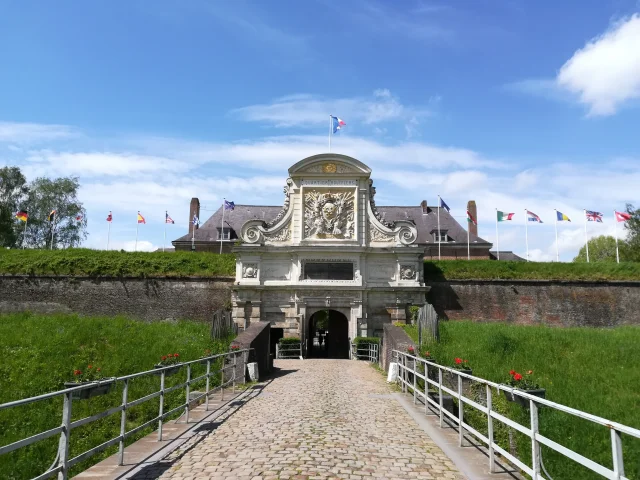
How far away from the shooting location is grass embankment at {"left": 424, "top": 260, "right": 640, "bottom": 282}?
2848cm

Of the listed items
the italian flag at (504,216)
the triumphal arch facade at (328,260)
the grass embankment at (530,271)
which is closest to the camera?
the triumphal arch facade at (328,260)

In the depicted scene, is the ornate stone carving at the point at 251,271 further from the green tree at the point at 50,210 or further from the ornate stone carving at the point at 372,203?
the green tree at the point at 50,210

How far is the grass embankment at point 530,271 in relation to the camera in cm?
2848

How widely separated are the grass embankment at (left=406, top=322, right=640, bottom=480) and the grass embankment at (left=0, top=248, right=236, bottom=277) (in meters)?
13.3

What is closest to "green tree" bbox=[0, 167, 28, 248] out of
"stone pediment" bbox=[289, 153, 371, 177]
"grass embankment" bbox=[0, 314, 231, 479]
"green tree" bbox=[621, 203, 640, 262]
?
"grass embankment" bbox=[0, 314, 231, 479]

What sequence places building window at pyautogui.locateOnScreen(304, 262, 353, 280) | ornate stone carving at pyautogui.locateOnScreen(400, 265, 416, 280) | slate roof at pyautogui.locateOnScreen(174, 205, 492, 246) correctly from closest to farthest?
building window at pyautogui.locateOnScreen(304, 262, 353, 280) → ornate stone carving at pyautogui.locateOnScreen(400, 265, 416, 280) → slate roof at pyautogui.locateOnScreen(174, 205, 492, 246)

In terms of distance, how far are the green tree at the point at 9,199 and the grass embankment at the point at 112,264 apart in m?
17.3

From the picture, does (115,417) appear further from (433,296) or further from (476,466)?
(433,296)

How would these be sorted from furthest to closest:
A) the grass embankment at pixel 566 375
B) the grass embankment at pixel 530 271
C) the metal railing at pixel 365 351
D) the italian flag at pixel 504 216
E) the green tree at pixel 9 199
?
1. the green tree at pixel 9 199
2. the italian flag at pixel 504 216
3. the grass embankment at pixel 530 271
4. the metal railing at pixel 365 351
5. the grass embankment at pixel 566 375

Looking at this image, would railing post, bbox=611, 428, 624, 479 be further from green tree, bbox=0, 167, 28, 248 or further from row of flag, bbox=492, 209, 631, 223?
green tree, bbox=0, 167, 28, 248

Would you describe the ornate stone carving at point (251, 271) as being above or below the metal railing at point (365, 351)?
above

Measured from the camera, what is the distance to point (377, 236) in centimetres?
2717

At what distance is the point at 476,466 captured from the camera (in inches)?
237

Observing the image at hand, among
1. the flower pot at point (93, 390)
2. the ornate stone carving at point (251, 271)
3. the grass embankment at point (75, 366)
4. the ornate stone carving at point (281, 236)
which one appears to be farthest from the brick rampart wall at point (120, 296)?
the flower pot at point (93, 390)
